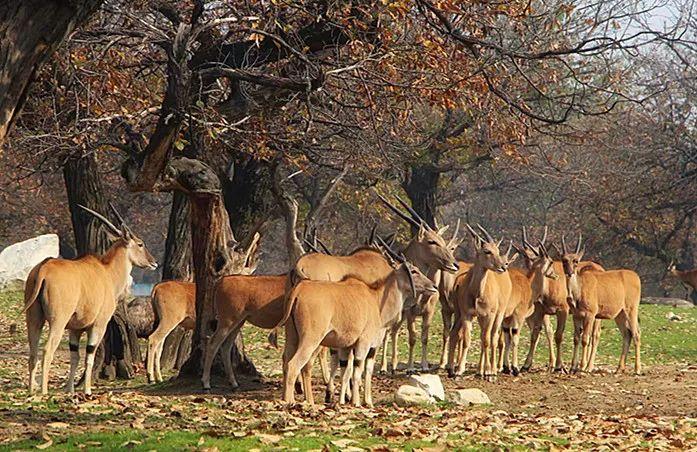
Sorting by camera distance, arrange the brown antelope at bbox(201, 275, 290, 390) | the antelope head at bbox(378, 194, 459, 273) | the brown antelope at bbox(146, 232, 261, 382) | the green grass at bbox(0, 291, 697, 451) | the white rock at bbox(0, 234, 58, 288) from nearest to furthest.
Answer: the green grass at bbox(0, 291, 697, 451)
the brown antelope at bbox(201, 275, 290, 390)
the antelope head at bbox(378, 194, 459, 273)
the brown antelope at bbox(146, 232, 261, 382)
the white rock at bbox(0, 234, 58, 288)

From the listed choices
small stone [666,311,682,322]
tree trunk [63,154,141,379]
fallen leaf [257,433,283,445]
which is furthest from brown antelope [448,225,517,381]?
small stone [666,311,682,322]

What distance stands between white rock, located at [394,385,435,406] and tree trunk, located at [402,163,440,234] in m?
20.6

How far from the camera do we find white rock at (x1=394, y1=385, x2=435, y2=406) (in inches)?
535

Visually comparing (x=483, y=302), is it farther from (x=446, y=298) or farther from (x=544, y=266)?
(x=544, y=266)

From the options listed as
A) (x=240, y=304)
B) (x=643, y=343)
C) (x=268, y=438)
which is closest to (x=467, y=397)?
(x=240, y=304)

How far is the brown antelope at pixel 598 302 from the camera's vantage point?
761 inches

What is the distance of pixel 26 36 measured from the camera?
22.0 feet

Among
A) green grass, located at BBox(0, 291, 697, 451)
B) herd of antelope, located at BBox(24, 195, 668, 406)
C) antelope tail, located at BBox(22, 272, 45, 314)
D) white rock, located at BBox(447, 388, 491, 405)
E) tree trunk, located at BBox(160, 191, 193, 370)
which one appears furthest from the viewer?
tree trunk, located at BBox(160, 191, 193, 370)

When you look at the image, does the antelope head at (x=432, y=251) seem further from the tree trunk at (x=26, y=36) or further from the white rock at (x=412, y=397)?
the tree trunk at (x=26, y=36)

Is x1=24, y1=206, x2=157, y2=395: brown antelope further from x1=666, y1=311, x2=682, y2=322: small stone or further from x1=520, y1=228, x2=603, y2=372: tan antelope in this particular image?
x1=666, y1=311, x2=682, y2=322: small stone

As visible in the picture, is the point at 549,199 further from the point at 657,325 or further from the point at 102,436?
the point at 102,436

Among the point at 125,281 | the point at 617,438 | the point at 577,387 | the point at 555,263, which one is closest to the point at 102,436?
the point at 617,438

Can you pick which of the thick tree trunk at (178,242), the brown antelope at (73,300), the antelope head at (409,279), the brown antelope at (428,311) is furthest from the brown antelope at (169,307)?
the antelope head at (409,279)

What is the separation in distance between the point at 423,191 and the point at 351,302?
2181cm
